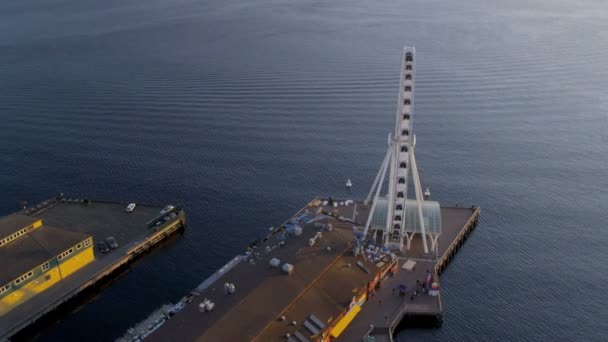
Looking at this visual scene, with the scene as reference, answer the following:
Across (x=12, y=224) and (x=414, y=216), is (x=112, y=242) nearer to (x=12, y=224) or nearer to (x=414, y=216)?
(x=12, y=224)

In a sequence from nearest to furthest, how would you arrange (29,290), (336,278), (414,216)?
1. (336,278)
2. (29,290)
3. (414,216)

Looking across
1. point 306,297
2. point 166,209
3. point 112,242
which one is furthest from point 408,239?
point 112,242

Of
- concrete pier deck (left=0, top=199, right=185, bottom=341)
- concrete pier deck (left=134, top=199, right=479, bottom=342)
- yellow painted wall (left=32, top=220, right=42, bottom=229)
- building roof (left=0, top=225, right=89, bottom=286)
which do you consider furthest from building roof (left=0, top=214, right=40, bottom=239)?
concrete pier deck (left=134, top=199, right=479, bottom=342)

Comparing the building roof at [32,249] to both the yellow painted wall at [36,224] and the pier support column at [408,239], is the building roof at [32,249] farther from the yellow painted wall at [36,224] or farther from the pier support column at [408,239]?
the pier support column at [408,239]

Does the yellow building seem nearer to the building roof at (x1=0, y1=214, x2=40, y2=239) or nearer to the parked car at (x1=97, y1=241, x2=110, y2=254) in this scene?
the building roof at (x1=0, y1=214, x2=40, y2=239)

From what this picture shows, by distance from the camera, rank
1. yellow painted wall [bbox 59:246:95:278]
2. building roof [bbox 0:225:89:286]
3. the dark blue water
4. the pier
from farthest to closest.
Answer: the dark blue water
yellow painted wall [bbox 59:246:95:278]
building roof [bbox 0:225:89:286]
the pier

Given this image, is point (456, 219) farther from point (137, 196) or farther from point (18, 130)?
point (18, 130)
